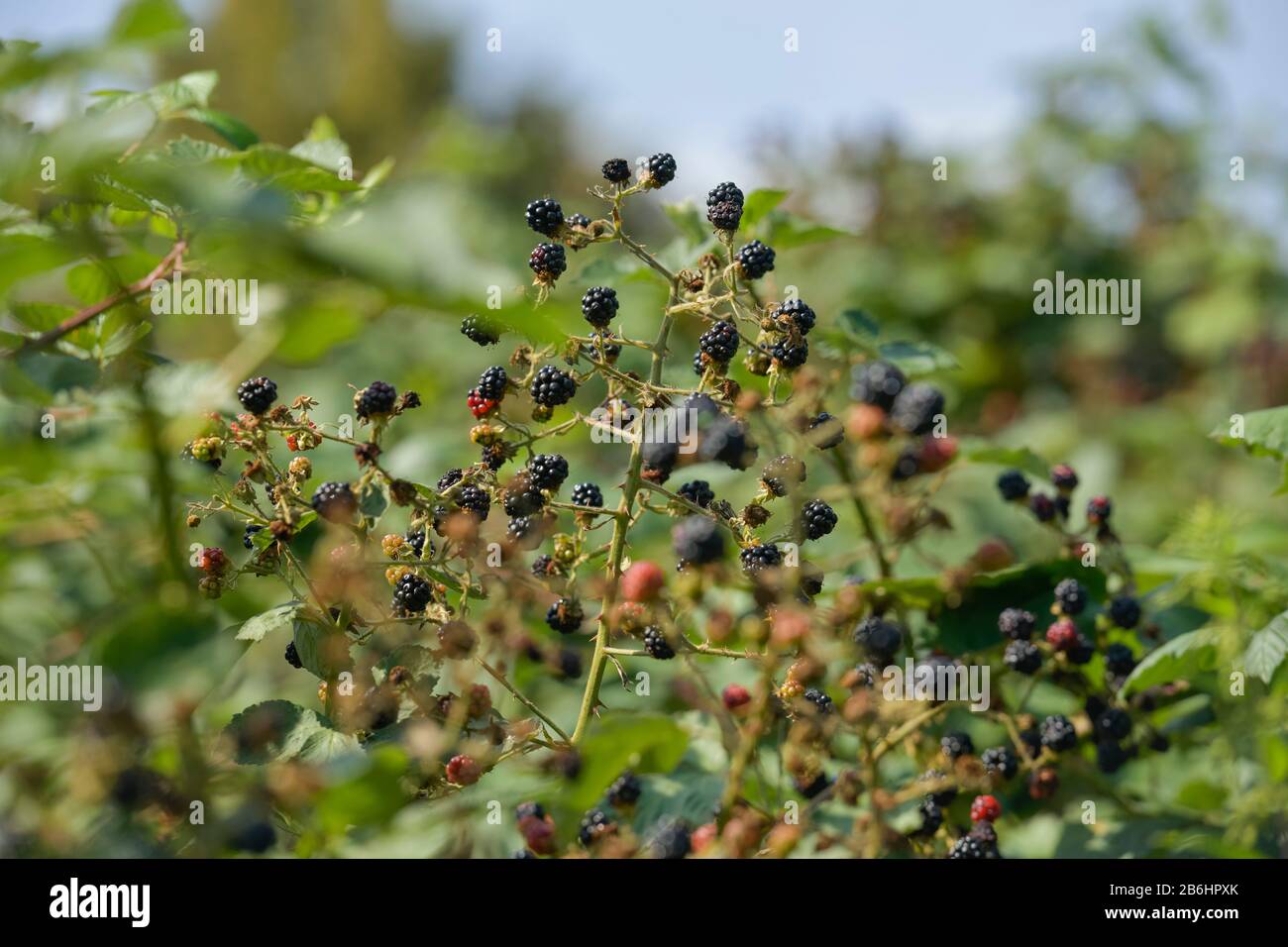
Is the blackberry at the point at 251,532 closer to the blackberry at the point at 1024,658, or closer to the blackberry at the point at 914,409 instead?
the blackberry at the point at 914,409

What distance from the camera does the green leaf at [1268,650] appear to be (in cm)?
171

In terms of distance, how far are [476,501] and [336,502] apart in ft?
0.58

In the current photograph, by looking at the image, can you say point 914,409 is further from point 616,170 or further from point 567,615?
point 616,170

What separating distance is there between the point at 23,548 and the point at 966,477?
2.95 metres

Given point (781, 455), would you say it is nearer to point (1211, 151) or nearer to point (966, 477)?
point (966, 477)

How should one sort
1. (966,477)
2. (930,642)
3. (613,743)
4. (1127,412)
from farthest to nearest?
(1127,412)
(966,477)
(930,642)
(613,743)

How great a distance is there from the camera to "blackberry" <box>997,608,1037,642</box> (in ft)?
6.18

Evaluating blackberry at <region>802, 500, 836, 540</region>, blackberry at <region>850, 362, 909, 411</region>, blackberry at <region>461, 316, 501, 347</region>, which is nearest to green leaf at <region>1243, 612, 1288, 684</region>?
blackberry at <region>802, 500, 836, 540</region>

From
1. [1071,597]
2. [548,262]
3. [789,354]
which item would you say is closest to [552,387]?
[548,262]

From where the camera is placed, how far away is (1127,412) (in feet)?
21.0

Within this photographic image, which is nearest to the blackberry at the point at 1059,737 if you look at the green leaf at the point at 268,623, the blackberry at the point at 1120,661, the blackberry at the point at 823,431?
the blackberry at the point at 1120,661

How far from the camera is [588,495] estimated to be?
162 centimetres
